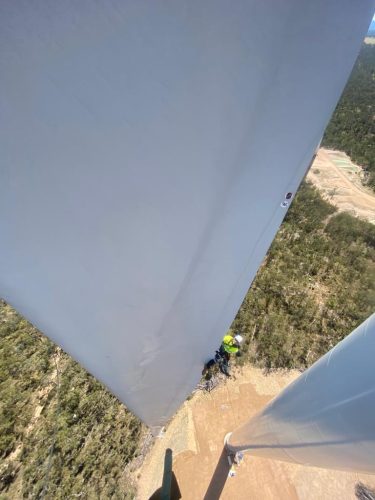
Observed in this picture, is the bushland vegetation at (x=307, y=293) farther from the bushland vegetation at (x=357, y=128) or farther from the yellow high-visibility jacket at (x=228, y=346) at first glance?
the bushland vegetation at (x=357, y=128)

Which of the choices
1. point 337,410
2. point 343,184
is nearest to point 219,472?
point 337,410

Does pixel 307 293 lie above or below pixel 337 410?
below

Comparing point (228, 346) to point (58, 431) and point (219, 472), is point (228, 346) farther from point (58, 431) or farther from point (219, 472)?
point (58, 431)

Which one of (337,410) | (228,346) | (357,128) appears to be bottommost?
(228,346)

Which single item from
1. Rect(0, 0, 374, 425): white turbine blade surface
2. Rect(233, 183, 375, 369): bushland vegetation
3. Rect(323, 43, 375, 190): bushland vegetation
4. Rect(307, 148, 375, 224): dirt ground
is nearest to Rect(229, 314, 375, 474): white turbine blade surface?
Rect(0, 0, 374, 425): white turbine blade surface

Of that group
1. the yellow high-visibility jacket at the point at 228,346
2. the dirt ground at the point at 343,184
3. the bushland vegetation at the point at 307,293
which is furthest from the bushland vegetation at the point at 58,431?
the dirt ground at the point at 343,184

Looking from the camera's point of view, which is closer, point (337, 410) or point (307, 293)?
point (337, 410)
